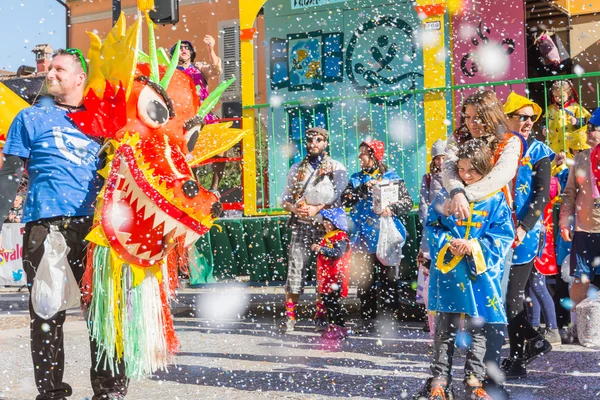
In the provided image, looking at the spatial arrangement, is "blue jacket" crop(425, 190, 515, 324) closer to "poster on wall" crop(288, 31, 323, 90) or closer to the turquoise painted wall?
the turquoise painted wall

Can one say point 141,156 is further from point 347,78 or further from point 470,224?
point 347,78

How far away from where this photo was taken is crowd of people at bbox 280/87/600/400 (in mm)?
4168

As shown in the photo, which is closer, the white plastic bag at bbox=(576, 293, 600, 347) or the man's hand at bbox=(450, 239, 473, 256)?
the man's hand at bbox=(450, 239, 473, 256)

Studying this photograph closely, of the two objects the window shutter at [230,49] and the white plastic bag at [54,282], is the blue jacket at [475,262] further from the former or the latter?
the window shutter at [230,49]

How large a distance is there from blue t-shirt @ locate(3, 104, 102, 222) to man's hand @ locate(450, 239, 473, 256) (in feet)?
6.00

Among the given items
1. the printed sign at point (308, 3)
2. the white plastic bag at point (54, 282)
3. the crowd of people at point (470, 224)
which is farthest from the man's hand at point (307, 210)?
the printed sign at point (308, 3)

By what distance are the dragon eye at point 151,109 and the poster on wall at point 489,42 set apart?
20.9 feet

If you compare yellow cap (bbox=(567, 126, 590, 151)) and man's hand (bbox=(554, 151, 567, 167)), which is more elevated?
yellow cap (bbox=(567, 126, 590, 151))

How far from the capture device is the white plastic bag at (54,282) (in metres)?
3.82

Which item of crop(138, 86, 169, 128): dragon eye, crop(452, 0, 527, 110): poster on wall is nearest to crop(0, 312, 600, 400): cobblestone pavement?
crop(138, 86, 169, 128): dragon eye

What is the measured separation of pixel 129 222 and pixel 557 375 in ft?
9.35

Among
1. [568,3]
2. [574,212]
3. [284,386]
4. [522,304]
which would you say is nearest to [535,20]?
[568,3]

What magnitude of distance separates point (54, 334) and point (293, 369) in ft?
6.26

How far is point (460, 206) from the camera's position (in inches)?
161
